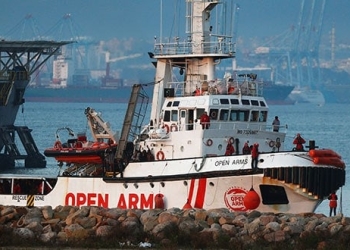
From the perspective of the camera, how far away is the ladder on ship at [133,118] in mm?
42719

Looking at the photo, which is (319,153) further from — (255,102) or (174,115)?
(174,115)

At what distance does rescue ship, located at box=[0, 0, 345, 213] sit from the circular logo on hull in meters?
0.03

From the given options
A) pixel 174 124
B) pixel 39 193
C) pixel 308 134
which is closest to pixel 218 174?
pixel 174 124

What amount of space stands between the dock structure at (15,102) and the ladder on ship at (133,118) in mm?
29196

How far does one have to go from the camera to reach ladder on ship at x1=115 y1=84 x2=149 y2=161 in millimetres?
42719

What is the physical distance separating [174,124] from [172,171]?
2.36 meters

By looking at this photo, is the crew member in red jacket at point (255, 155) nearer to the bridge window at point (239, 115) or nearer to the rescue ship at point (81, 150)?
the bridge window at point (239, 115)

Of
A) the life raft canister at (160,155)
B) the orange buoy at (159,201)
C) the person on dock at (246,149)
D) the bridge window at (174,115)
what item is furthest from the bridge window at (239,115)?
the orange buoy at (159,201)

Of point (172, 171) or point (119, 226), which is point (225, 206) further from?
point (119, 226)

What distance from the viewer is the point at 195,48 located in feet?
143

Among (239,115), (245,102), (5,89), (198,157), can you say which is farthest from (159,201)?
(5,89)

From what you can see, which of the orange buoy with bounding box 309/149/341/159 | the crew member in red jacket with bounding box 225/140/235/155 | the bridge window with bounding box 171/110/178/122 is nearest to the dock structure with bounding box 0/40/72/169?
the bridge window with bounding box 171/110/178/122

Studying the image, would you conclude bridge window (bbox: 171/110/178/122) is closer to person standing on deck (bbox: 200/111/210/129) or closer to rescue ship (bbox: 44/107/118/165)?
person standing on deck (bbox: 200/111/210/129)

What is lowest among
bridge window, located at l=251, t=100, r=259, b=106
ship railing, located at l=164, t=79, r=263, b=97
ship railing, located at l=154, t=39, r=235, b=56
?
bridge window, located at l=251, t=100, r=259, b=106
